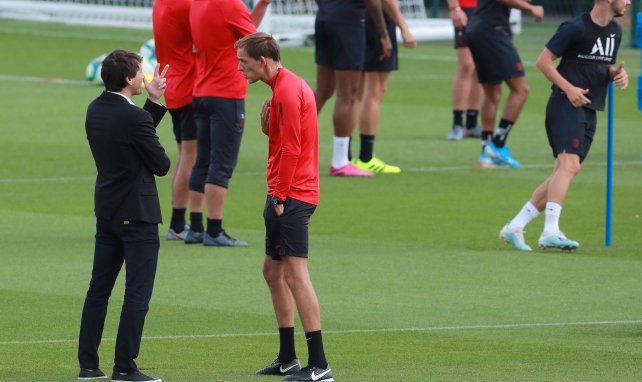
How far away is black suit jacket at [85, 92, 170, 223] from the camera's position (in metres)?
7.74

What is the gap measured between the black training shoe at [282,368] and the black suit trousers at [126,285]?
0.67 meters

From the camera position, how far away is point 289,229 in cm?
785

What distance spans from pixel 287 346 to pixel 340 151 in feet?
27.8

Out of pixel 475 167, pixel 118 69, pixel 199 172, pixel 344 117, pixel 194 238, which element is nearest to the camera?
pixel 118 69

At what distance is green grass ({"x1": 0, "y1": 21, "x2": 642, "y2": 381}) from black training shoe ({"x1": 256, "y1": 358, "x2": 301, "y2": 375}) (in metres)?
0.09

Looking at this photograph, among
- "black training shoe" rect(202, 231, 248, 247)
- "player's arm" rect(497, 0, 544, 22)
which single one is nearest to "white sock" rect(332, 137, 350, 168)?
"player's arm" rect(497, 0, 544, 22)

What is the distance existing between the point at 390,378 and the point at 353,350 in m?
0.91

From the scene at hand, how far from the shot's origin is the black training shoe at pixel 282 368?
8016 mm

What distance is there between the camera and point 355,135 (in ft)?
64.8

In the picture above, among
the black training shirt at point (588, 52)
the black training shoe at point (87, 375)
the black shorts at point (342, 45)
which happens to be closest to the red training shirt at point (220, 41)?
the black training shirt at point (588, 52)

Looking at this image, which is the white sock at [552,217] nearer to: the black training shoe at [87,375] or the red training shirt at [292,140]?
the red training shirt at [292,140]

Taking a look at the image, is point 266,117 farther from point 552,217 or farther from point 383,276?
point 552,217

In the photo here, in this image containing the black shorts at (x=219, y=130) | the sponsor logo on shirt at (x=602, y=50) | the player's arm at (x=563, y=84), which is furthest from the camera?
the black shorts at (x=219, y=130)

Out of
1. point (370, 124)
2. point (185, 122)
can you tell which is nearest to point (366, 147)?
point (370, 124)
